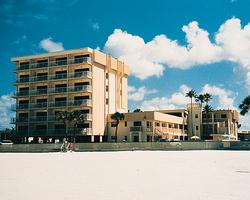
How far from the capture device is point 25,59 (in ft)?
268

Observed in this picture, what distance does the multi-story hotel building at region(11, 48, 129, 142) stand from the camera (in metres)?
73.6

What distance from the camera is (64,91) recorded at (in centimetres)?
7606

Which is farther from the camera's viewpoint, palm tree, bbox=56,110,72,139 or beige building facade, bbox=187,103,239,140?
beige building facade, bbox=187,103,239,140

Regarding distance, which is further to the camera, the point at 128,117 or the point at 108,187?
the point at 128,117

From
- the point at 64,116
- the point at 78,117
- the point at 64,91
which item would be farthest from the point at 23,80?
the point at 78,117

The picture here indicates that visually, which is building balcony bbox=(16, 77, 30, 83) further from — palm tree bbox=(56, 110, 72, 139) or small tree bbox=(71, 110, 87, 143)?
small tree bbox=(71, 110, 87, 143)

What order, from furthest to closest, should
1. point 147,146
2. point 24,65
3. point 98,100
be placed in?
1. point 24,65
2. point 98,100
3. point 147,146

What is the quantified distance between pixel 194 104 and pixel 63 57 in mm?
37253

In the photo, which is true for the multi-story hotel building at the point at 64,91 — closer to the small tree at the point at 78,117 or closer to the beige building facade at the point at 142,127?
the small tree at the point at 78,117

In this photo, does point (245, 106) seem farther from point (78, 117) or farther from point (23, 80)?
point (23, 80)

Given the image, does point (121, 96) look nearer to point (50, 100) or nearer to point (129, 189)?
point (50, 100)

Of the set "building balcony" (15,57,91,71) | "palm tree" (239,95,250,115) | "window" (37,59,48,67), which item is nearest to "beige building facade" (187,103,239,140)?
"palm tree" (239,95,250,115)

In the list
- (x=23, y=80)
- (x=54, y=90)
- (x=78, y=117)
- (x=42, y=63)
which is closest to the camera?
(x=78, y=117)

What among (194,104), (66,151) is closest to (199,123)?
(194,104)
